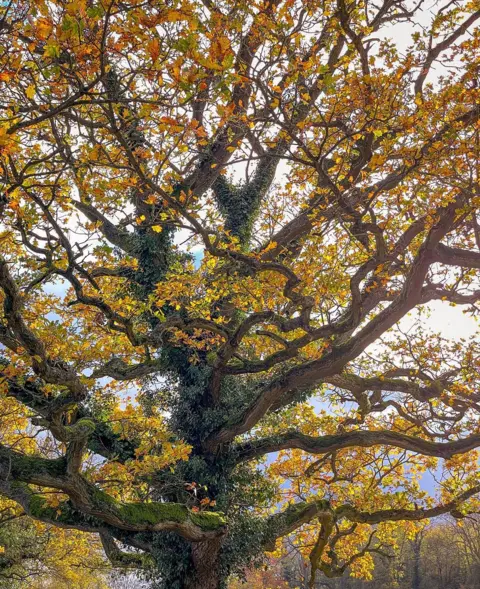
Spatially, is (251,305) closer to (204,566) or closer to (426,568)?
(204,566)

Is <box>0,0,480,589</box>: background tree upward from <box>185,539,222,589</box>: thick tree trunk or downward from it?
upward

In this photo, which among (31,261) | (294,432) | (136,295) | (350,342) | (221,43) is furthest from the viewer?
(136,295)

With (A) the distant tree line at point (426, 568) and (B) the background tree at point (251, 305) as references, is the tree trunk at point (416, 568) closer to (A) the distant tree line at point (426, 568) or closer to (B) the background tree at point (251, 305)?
(A) the distant tree line at point (426, 568)

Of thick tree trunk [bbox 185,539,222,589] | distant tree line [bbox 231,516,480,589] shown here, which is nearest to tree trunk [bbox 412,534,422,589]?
distant tree line [bbox 231,516,480,589]

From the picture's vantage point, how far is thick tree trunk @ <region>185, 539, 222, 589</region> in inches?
378

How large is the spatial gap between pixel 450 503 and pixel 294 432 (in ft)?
11.6

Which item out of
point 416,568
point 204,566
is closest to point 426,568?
point 416,568

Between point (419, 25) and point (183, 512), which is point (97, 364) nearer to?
point (183, 512)

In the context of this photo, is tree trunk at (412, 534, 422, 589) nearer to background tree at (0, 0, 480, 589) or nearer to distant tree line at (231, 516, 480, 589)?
distant tree line at (231, 516, 480, 589)

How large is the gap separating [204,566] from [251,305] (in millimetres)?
5248

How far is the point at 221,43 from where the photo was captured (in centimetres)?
391

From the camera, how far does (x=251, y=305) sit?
10688 millimetres

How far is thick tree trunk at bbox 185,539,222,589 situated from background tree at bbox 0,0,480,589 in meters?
0.04

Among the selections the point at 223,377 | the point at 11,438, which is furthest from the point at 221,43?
the point at 11,438
